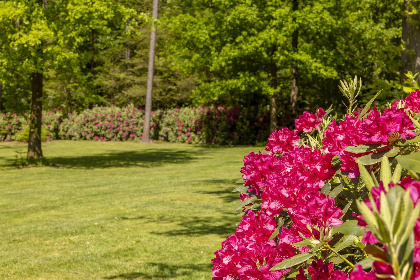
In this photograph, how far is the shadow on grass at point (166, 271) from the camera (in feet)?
19.2

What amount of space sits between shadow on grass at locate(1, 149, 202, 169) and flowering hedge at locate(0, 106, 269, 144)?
19.0ft

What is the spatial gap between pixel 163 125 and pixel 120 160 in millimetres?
11452

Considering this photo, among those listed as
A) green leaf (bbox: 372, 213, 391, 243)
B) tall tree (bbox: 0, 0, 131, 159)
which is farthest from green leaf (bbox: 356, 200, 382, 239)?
tall tree (bbox: 0, 0, 131, 159)

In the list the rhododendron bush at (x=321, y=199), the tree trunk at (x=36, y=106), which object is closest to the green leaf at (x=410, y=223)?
the rhododendron bush at (x=321, y=199)

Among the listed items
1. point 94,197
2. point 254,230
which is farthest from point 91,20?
point 254,230

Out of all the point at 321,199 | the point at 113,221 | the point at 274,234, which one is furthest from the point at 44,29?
the point at 321,199

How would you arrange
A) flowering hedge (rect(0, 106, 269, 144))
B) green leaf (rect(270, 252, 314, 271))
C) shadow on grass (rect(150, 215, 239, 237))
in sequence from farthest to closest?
flowering hedge (rect(0, 106, 269, 144))
shadow on grass (rect(150, 215, 239, 237))
green leaf (rect(270, 252, 314, 271))

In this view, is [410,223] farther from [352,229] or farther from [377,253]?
[352,229]

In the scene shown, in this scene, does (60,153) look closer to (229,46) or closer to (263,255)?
(229,46)

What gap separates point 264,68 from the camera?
2603 centimetres

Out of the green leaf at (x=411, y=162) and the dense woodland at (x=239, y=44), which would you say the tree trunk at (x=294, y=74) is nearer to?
the dense woodland at (x=239, y=44)

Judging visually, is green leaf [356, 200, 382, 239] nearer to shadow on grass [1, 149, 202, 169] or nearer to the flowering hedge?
shadow on grass [1, 149, 202, 169]

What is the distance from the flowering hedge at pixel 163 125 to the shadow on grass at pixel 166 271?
22226mm

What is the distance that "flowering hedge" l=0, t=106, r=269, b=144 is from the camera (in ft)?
93.8
